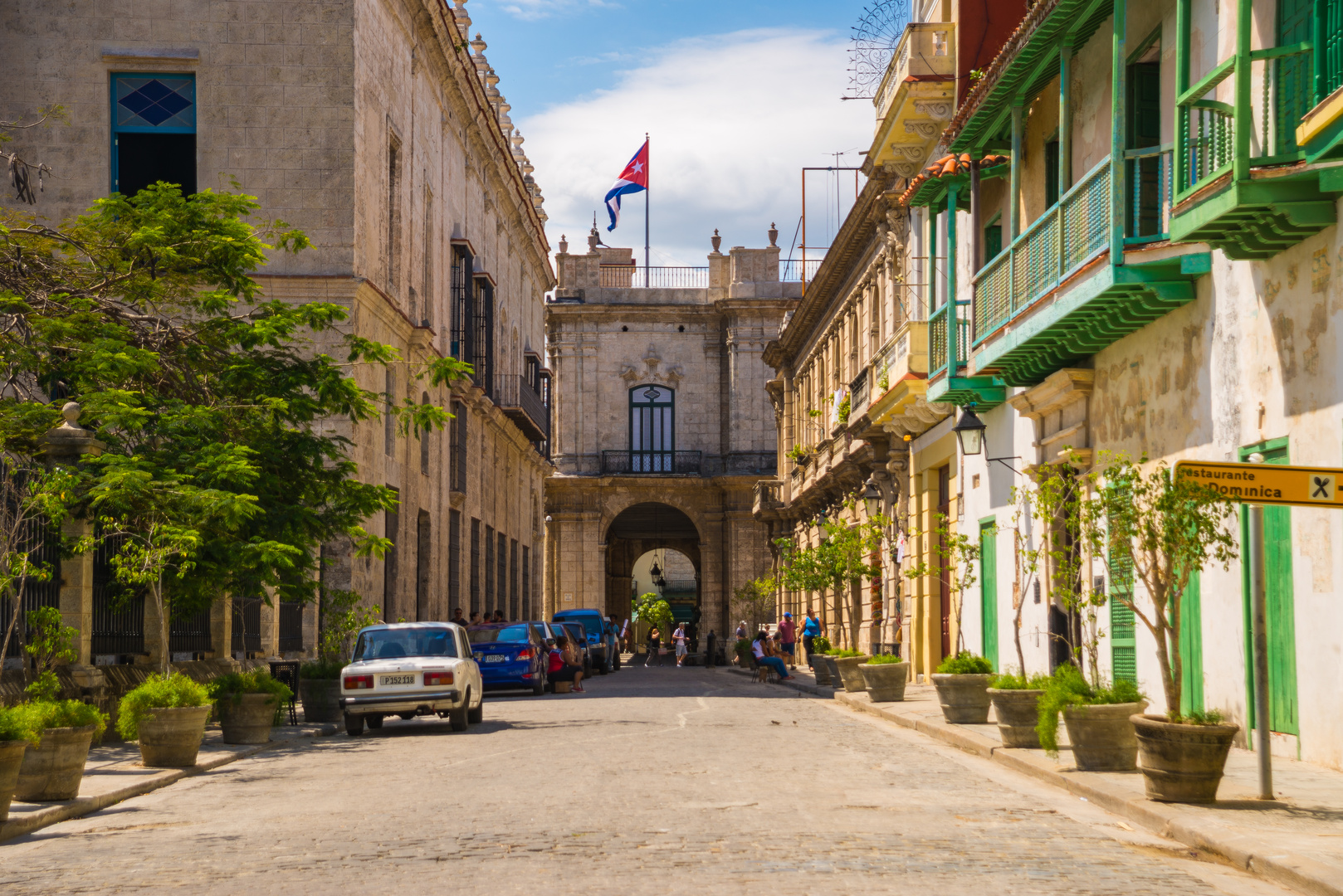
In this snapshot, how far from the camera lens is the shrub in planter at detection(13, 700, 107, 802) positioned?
11281 mm

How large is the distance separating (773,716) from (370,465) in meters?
11.4

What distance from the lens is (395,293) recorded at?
→ 32.2 metres

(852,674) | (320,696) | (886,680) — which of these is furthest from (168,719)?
(852,674)

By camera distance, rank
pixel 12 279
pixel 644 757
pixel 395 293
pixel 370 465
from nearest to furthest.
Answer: pixel 644 757, pixel 12 279, pixel 370 465, pixel 395 293

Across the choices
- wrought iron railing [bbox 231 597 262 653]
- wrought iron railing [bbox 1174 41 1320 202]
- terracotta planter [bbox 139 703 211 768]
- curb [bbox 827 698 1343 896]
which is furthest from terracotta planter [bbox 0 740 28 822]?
wrought iron railing [bbox 231 597 262 653]

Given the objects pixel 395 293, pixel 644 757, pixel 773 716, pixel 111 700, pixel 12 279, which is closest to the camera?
pixel 644 757

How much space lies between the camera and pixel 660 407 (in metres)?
65.1

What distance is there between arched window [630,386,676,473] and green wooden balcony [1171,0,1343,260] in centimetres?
5272

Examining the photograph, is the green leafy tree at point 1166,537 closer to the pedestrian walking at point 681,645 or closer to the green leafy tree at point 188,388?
the green leafy tree at point 188,388

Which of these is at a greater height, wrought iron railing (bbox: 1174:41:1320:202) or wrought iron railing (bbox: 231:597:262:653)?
wrought iron railing (bbox: 1174:41:1320:202)

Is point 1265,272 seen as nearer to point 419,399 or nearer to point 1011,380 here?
point 1011,380

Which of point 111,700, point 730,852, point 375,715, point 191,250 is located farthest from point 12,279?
point 730,852

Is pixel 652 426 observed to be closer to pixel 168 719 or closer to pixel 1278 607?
pixel 168 719

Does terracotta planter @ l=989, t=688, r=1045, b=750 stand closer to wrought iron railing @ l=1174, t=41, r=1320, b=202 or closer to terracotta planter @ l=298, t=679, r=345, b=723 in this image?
wrought iron railing @ l=1174, t=41, r=1320, b=202
